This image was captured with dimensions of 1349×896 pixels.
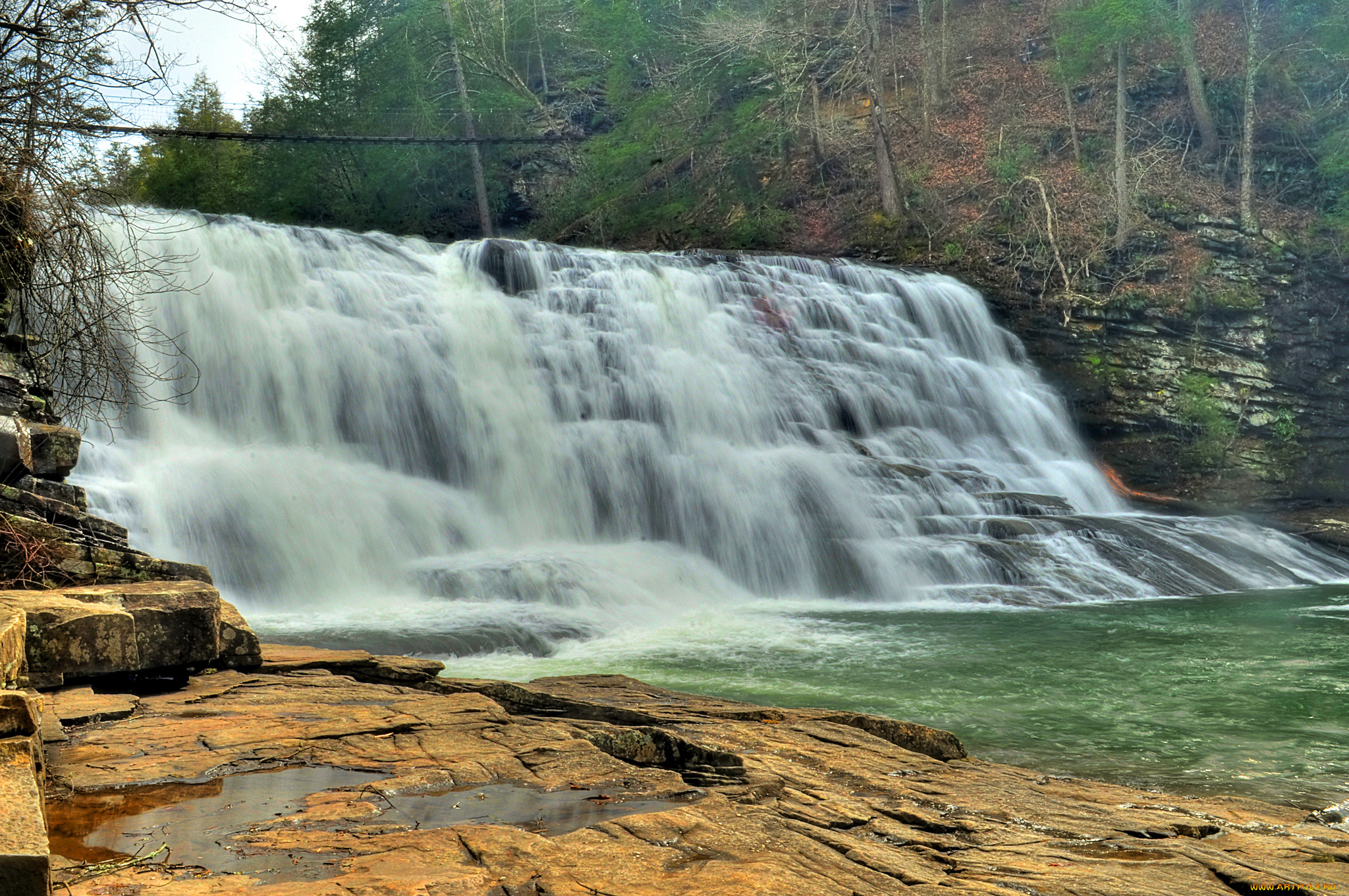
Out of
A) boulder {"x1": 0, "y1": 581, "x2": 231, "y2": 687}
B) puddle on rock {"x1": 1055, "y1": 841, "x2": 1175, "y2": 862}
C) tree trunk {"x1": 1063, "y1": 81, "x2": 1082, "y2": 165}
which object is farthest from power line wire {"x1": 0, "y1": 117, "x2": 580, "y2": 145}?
tree trunk {"x1": 1063, "y1": 81, "x2": 1082, "y2": 165}

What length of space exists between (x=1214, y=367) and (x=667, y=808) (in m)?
21.2

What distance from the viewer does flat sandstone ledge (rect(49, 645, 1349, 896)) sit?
2.71m

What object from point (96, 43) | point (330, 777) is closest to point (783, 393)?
point (96, 43)

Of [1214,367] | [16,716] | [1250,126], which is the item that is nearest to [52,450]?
[16,716]

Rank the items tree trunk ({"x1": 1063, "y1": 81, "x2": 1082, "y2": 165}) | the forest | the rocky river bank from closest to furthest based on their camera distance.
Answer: the rocky river bank, the forest, tree trunk ({"x1": 1063, "y1": 81, "x2": 1082, "y2": 165})

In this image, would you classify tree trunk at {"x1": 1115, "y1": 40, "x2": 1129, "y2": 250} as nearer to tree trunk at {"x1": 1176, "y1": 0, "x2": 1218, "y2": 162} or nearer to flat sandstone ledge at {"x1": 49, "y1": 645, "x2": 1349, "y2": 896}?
tree trunk at {"x1": 1176, "y1": 0, "x2": 1218, "y2": 162}

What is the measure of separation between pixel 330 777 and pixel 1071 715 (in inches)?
232

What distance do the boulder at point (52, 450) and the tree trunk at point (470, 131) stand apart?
23481 millimetres

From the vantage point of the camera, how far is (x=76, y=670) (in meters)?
4.81

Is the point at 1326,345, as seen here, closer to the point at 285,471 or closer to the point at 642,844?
the point at 285,471

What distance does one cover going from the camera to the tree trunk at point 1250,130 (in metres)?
23.5

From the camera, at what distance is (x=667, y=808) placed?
3.38 metres

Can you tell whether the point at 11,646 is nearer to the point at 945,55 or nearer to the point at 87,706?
the point at 87,706

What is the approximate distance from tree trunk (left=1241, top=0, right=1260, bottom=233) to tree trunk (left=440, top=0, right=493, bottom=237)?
62.3 ft
